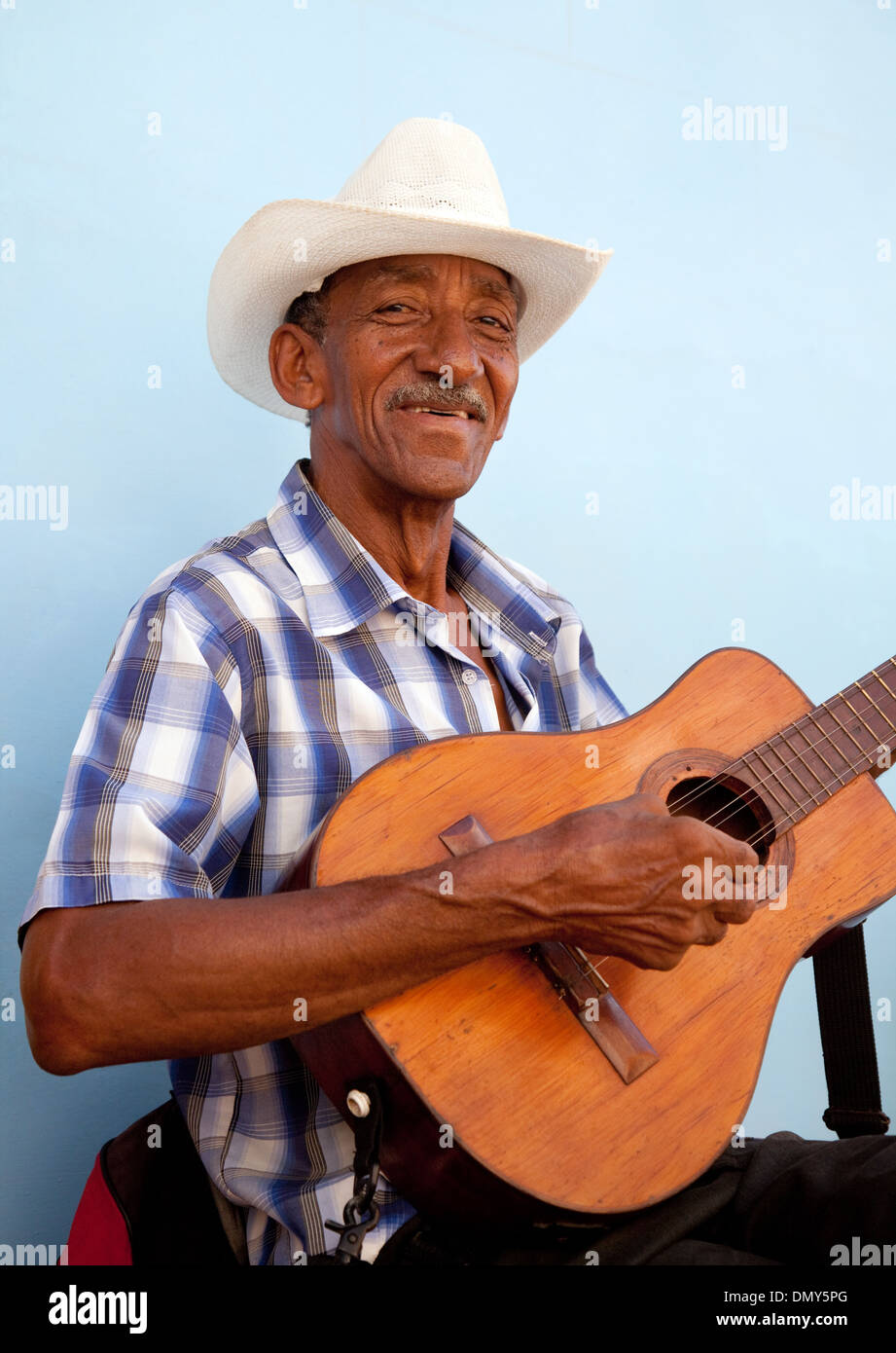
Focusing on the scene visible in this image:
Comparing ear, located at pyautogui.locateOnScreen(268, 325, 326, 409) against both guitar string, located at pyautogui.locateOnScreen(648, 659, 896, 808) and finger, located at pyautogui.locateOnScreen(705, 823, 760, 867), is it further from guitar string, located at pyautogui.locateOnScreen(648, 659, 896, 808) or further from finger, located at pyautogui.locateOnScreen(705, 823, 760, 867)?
finger, located at pyautogui.locateOnScreen(705, 823, 760, 867)

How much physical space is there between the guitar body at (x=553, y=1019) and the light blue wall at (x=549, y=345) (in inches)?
32.2

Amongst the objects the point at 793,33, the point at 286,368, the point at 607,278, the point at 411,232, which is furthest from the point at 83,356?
the point at 793,33

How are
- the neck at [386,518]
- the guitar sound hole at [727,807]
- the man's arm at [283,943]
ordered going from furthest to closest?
the neck at [386,518] → the guitar sound hole at [727,807] → the man's arm at [283,943]

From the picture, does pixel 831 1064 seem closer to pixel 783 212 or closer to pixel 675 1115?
pixel 675 1115

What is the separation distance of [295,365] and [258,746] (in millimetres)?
698

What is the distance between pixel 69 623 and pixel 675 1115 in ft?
4.06

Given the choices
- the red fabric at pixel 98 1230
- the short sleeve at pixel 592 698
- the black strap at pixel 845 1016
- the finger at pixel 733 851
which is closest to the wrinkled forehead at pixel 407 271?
the short sleeve at pixel 592 698

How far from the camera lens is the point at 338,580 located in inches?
69.2

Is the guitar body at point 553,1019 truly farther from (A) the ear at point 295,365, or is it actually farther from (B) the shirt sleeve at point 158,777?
(A) the ear at point 295,365

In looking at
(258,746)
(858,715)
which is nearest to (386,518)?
(258,746)

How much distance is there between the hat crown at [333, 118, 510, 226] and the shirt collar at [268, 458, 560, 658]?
42 cm

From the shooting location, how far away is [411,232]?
5.89ft

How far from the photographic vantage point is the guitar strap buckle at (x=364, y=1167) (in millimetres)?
1275

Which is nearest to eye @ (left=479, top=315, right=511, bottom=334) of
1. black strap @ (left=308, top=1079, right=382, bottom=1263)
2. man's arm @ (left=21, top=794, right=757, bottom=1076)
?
man's arm @ (left=21, top=794, right=757, bottom=1076)
